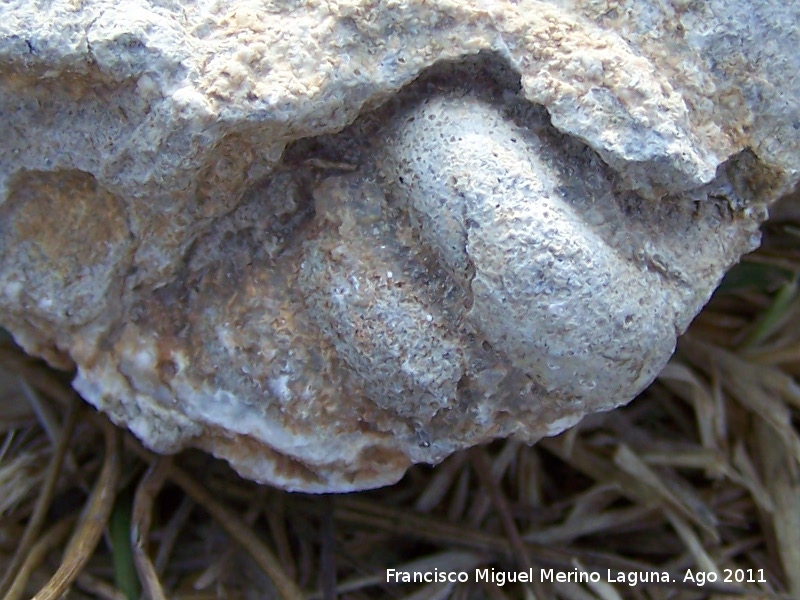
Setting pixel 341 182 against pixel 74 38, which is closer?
pixel 74 38

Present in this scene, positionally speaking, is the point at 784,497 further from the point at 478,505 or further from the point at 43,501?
the point at 43,501

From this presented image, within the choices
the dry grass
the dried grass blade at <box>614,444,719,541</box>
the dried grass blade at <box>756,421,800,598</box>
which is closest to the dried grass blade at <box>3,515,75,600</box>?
the dry grass

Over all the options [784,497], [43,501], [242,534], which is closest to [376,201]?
[242,534]

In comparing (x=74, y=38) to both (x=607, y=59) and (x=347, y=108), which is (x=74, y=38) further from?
(x=607, y=59)

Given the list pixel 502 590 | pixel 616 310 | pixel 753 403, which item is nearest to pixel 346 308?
pixel 616 310

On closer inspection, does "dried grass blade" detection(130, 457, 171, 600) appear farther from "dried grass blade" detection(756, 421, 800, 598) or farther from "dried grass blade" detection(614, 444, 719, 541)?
"dried grass blade" detection(756, 421, 800, 598)
